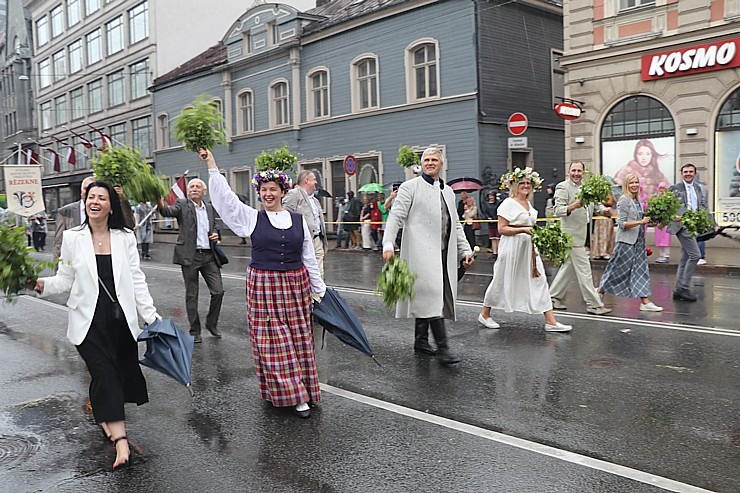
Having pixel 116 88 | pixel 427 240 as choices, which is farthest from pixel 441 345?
pixel 116 88

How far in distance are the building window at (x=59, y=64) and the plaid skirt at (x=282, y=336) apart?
54.9 m

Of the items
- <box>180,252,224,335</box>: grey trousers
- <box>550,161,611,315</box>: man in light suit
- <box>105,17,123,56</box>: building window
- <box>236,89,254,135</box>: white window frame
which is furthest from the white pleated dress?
<box>105,17,123,56</box>: building window

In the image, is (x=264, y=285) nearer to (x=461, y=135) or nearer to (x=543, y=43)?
(x=461, y=135)

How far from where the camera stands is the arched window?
1898 cm

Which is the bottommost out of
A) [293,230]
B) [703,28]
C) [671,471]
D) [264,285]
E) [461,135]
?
[671,471]

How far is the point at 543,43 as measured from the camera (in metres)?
25.8

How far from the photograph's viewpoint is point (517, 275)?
823cm

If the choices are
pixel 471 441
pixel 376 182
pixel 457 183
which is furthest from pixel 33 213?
pixel 471 441

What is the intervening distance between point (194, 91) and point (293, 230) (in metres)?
33.3

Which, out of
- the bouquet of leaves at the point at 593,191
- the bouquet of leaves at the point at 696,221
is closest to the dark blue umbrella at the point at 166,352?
the bouquet of leaves at the point at 593,191

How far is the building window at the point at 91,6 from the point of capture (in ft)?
158

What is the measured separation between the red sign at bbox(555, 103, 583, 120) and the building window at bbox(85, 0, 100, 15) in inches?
1527

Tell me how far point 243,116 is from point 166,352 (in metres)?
30.8

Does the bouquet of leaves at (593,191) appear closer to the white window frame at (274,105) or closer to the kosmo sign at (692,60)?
the kosmo sign at (692,60)
